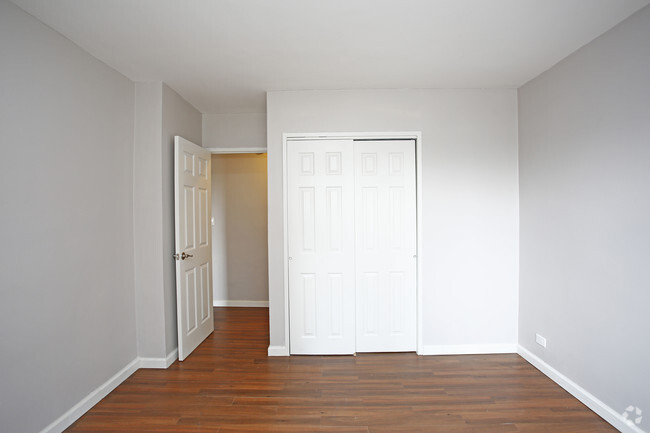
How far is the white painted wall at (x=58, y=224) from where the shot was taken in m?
1.79

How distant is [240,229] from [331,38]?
130 inches

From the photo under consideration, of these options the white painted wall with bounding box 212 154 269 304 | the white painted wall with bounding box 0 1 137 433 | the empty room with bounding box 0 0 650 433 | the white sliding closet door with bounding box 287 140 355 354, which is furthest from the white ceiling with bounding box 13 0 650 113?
the white painted wall with bounding box 212 154 269 304

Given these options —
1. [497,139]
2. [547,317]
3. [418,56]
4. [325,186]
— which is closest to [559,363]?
[547,317]

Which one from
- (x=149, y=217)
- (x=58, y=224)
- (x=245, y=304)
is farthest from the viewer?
(x=245, y=304)

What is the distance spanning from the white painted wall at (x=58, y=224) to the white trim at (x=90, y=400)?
33 mm

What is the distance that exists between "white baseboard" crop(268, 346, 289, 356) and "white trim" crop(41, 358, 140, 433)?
1179mm

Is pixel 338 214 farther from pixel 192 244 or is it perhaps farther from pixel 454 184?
pixel 192 244

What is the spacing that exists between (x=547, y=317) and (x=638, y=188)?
129 cm

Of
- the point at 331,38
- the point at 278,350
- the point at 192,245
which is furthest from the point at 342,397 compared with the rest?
the point at 331,38

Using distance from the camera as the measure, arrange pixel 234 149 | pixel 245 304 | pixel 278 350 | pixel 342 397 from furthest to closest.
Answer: pixel 245 304, pixel 234 149, pixel 278 350, pixel 342 397

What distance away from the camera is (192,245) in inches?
129

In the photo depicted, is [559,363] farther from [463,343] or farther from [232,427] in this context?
[232,427]

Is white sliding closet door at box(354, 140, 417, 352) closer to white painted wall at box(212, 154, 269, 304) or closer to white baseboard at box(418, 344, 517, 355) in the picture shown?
white baseboard at box(418, 344, 517, 355)

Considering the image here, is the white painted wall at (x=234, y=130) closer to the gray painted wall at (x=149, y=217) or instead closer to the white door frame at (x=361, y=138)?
the white door frame at (x=361, y=138)
